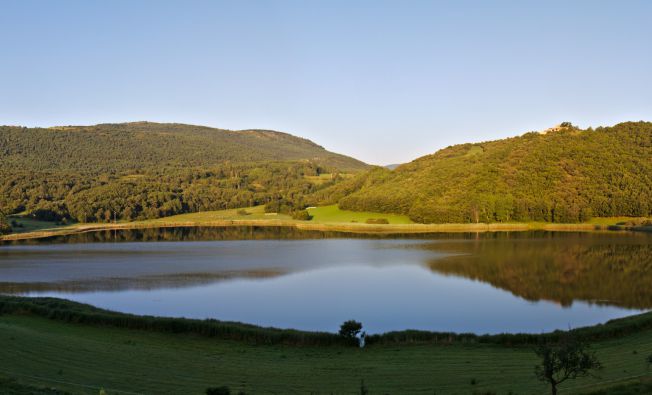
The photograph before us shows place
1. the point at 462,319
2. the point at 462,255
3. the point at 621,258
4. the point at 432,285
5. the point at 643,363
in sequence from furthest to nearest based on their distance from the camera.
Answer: the point at 462,255
the point at 621,258
the point at 432,285
the point at 462,319
the point at 643,363

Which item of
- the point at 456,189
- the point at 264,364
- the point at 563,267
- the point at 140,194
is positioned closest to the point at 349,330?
the point at 264,364

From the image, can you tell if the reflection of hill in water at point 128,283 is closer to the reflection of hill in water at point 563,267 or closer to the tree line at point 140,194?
the reflection of hill in water at point 563,267

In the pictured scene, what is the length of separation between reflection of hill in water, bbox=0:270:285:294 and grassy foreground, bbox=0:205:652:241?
49034 millimetres

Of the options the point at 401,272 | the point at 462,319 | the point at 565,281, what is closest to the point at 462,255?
the point at 401,272

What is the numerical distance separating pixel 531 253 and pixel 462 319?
107 ft

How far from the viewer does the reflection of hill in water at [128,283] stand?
42.9 metres

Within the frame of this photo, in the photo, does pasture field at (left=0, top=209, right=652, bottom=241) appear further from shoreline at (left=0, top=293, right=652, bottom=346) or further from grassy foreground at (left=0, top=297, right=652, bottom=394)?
grassy foreground at (left=0, top=297, right=652, bottom=394)

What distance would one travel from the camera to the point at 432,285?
45031 mm

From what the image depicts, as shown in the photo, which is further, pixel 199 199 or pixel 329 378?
pixel 199 199

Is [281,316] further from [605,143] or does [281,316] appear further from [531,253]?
[605,143]

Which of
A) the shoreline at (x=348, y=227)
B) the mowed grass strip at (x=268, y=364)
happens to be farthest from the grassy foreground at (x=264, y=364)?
the shoreline at (x=348, y=227)

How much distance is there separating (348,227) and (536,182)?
33798 mm

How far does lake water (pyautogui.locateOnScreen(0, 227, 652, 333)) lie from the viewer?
3438cm

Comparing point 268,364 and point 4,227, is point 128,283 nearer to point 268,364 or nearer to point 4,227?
point 268,364
